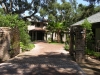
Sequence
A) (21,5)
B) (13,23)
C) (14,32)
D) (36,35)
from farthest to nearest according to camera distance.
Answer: (36,35) → (21,5) → (13,23) → (14,32)

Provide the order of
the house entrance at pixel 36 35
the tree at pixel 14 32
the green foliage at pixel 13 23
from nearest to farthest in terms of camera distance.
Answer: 1. the tree at pixel 14 32
2. the green foliage at pixel 13 23
3. the house entrance at pixel 36 35

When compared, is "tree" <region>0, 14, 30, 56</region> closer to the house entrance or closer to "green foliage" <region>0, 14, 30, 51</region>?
"green foliage" <region>0, 14, 30, 51</region>

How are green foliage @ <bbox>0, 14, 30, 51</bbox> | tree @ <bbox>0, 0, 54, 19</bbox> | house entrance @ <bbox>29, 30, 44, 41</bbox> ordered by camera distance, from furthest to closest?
house entrance @ <bbox>29, 30, 44, 41</bbox> < tree @ <bbox>0, 0, 54, 19</bbox> < green foliage @ <bbox>0, 14, 30, 51</bbox>

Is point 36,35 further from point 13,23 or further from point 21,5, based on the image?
point 13,23

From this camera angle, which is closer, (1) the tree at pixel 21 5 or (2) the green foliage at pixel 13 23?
(2) the green foliage at pixel 13 23

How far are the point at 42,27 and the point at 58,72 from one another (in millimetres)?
47119

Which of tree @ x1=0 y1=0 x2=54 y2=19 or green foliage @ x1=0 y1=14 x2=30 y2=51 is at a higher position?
tree @ x1=0 y1=0 x2=54 y2=19

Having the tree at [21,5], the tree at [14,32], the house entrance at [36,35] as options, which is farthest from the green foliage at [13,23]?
the house entrance at [36,35]

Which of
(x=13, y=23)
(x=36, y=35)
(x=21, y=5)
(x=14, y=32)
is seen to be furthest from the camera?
(x=36, y=35)

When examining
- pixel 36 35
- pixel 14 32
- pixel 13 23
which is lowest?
pixel 14 32

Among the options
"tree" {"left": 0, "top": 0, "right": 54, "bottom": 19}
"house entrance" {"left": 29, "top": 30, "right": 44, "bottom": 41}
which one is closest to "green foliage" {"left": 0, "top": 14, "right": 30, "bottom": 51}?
"tree" {"left": 0, "top": 0, "right": 54, "bottom": 19}

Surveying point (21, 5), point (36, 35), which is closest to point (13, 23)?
point (21, 5)

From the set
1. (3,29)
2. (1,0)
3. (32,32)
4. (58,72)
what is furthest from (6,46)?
(32,32)

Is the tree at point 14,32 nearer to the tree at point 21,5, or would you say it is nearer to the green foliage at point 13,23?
the green foliage at point 13,23
